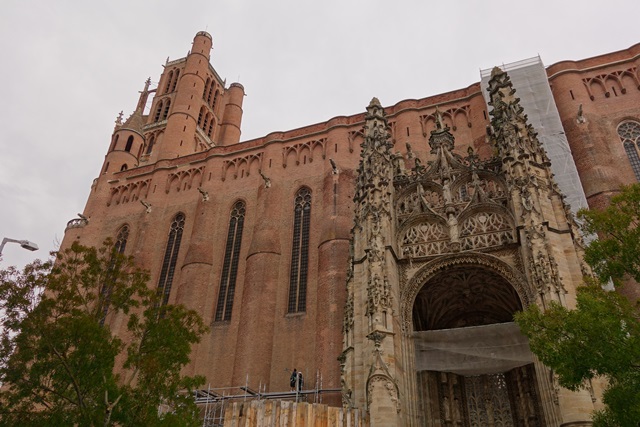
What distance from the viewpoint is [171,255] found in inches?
1170

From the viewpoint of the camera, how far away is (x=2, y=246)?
47.0 ft

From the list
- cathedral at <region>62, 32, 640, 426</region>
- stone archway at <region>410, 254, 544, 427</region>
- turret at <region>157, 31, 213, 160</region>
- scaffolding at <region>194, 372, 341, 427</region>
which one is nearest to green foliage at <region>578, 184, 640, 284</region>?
cathedral at <region>62, 32, 640, 426</region>

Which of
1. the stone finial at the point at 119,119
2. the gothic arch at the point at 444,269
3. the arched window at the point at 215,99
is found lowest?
the gothic arch at the point at 444,269

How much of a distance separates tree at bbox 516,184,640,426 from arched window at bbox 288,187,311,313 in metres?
16.2

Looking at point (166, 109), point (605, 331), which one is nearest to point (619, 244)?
point (605, 331)

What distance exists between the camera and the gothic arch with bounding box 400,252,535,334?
13.6 m

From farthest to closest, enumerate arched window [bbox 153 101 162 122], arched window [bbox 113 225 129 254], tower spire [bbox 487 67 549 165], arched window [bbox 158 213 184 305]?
arched window [bbox 153 101 162 122], arched window [bbox 113 225 129 254], arched window [bbox 158 213 184 305], tower spire [bbox 487 67 549 165]

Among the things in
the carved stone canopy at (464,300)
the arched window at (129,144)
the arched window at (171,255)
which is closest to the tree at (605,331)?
the carved stone canopy at (464,300)

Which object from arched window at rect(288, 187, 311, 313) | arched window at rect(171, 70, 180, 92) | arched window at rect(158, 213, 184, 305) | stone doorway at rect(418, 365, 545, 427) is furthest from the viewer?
arched window at rect(171, 70, 180, 92)

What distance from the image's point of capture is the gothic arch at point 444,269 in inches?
537

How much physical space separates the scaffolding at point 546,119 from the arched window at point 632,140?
8.85 ft

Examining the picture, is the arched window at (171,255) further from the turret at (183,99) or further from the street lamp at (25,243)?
the street lamp at (25,243)

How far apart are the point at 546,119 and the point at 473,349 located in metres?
14.2

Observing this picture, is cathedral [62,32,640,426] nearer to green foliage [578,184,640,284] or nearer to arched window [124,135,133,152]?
arched window [124,135,133,152]
